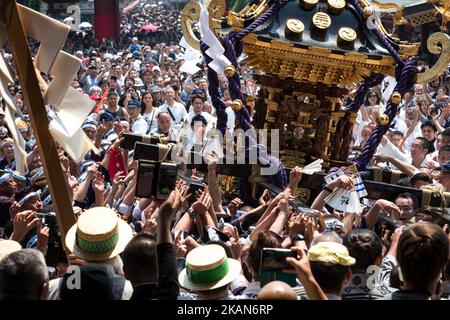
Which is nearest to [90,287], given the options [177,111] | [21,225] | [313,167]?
[21,225]

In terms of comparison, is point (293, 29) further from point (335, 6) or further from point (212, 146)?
point (212, 146)

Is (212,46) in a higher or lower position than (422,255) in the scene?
lower

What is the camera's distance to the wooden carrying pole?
4461 mm

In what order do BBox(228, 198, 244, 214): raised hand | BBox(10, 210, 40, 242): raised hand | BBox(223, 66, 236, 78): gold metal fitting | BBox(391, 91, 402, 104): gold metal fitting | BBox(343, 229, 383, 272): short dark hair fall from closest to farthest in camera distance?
BBox(343, 229, 383, 272): short dark hair → BBox(10, 210, 40, 242): raised hand → BBox(228, 198, 244, 214): raised hand → BBox(223, 66, 236, 78): gold metal fitting → BBox(391, 91, 402, 104): gold metal fitting

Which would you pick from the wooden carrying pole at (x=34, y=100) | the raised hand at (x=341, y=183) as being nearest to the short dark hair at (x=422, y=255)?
the wooden carrying pole at (x=34, y=100)

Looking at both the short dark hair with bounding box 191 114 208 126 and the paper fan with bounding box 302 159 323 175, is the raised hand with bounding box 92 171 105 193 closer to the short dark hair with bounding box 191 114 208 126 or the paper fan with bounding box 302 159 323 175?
the paper fan with bounding box 302 159 323 175

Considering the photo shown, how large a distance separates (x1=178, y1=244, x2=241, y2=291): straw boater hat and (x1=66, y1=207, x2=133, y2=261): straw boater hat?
41 cm

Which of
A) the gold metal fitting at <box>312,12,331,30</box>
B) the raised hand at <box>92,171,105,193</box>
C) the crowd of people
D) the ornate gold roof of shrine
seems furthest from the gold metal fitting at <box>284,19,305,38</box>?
the raised hand at <box>92,171,105,193</box>

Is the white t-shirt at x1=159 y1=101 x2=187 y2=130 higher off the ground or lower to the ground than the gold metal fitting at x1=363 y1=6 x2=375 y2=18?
lower

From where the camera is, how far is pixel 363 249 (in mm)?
4469

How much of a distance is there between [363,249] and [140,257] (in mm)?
1002

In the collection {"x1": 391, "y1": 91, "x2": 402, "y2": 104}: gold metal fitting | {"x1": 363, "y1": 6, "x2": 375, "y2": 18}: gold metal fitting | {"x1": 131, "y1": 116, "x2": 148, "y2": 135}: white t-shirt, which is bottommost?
{"x1": 131, "y1": 116, "x2": 148, "y2": 135}: white t-shirt

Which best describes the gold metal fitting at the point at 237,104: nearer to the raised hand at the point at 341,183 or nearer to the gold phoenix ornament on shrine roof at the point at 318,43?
the gold phoenix ornament on shrine roof at the point at 318,43
